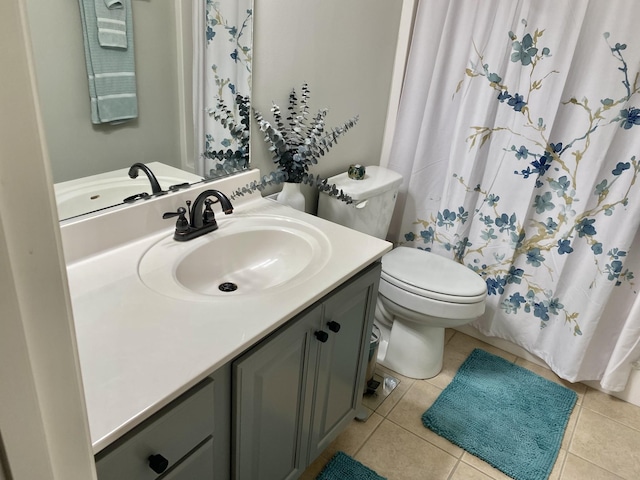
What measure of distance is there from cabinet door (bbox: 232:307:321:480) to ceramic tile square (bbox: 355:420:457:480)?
45 cm

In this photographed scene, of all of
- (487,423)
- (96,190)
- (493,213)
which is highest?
(96,190)

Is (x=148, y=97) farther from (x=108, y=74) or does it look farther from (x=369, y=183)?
(x=369, y=183)

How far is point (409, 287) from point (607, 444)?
993 millimetres

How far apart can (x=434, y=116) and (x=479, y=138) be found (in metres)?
0.23

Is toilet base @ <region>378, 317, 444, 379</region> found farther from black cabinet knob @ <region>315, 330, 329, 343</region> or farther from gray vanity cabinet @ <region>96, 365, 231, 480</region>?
gray vanity cabinet @ <region>96, 365, 231, 480</region>

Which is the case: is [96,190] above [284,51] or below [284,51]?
below

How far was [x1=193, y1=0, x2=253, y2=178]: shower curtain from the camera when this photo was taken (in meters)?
1.35

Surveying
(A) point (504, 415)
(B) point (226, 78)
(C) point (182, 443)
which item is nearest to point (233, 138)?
(B) point (226, 78)

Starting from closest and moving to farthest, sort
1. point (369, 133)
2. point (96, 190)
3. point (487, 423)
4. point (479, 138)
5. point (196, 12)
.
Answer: point (96, 190), point (196, 12), point (487, 423), point (479, 138), point (369, 133)

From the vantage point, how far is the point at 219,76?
1.44 m

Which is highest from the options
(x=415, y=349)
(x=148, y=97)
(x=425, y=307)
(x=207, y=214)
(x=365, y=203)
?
(x=148, y=97)

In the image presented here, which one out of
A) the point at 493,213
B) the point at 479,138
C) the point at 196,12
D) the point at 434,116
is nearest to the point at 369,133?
the point at 434,116

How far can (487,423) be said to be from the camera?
1.89 meters

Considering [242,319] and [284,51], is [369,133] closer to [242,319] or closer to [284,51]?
[284,51]
